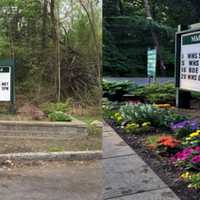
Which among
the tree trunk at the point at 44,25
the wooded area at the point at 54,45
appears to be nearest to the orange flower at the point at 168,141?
the wooded area at the point at 54,45

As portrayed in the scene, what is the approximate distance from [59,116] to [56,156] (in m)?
0.83

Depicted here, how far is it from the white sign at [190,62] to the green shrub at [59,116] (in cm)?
118

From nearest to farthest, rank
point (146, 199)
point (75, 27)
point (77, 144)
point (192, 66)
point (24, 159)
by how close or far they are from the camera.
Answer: point (192, 66) → point (146, 199) → point (75, 27) → point (77, 144) → point (24, 159)

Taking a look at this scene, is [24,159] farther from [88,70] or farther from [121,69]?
[121,69]

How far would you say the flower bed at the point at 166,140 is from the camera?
1287mm

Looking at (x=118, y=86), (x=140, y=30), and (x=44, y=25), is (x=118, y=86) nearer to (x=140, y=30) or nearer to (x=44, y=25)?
(x=140, y=30)

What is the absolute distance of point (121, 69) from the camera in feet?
4.17

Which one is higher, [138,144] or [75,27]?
[75,27]

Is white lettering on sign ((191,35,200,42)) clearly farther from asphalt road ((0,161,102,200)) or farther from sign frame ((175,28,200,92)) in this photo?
asphalt road ((0,161,102,200))

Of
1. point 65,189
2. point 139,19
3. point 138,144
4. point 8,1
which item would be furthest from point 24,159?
point 139,19

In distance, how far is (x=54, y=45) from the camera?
6.88 ft

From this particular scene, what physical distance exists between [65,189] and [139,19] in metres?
1.87

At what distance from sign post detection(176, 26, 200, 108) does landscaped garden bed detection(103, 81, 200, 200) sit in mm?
55

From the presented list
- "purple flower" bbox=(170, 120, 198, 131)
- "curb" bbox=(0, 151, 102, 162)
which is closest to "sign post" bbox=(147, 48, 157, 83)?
"purple flower" bbox=(170, 120, 198, 131)
